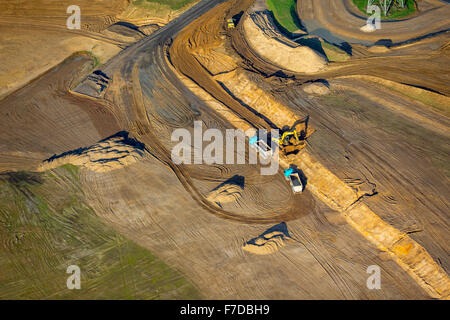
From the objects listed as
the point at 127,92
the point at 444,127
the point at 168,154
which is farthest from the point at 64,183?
the point at 444,127

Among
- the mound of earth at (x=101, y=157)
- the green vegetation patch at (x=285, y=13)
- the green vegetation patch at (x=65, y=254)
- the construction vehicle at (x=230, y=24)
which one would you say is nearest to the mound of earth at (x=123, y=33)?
the construction vehicle at (x=230, y=24)

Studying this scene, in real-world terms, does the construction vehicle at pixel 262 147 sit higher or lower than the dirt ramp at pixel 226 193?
higher

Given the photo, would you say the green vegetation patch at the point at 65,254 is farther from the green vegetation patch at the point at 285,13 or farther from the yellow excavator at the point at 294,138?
the green vegetation patch at the point at 285,13

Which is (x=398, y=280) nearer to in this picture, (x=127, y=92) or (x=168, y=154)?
(x=168, y=154)

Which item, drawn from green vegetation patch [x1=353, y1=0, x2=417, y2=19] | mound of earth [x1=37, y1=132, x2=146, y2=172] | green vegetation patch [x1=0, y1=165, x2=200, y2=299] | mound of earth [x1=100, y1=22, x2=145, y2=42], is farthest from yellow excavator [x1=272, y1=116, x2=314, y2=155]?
green vegetation patch [x1=353, y1=0, x2=417, y2=19]

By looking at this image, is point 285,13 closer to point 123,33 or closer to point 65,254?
point 123,33

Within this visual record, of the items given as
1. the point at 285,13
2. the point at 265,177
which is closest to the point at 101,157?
the point at 265,177
